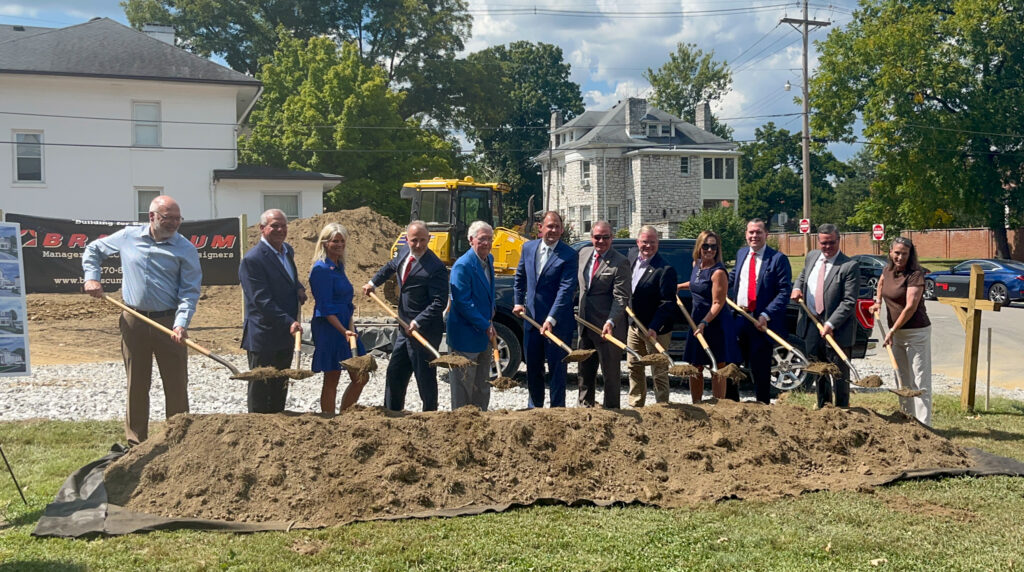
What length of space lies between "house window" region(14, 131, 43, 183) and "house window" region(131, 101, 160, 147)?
2675 mm

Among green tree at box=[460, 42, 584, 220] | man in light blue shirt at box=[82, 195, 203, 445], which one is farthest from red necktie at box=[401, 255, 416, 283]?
green tree at box=[460, 42, 584, 220]

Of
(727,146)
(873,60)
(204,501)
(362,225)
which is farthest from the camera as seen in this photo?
(727,146)

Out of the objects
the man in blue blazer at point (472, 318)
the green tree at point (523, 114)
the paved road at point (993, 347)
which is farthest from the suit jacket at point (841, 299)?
the green tree at point (523, 114)

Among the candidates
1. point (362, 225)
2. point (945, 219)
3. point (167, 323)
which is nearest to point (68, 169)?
point (362, 225)

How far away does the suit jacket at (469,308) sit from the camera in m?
7.30

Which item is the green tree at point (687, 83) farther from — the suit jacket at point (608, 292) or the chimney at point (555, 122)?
the suit jacket at point (608, 292)

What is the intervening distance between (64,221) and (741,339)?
11.8m

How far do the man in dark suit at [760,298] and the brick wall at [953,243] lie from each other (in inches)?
1530

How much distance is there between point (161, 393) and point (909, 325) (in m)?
7.85

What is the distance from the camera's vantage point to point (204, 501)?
5578 mm

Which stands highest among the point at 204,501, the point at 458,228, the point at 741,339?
the point at 458,228

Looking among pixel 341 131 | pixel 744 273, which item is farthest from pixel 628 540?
pixel 341 131

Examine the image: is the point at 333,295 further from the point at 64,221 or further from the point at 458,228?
the point at 458,228

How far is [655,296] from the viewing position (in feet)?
27.2
